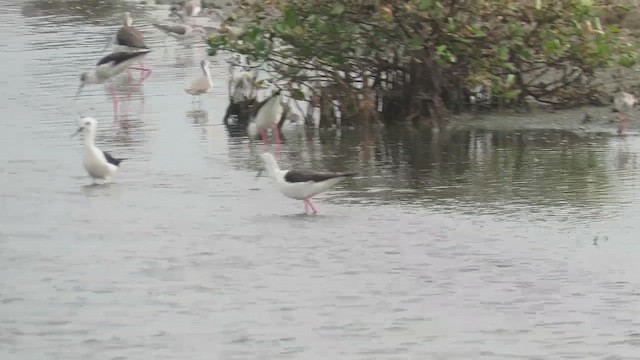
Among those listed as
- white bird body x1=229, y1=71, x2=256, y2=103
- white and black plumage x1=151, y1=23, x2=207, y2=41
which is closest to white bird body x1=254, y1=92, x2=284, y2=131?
white bird body x1=229, y1=71, x2=256, y2=103

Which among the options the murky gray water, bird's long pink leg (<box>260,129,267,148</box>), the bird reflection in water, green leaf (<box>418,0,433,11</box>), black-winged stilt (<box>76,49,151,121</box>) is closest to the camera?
the murky gray water

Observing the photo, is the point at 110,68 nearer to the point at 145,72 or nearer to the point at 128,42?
Answer: the point at 145,72

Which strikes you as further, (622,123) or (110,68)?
(110,68)

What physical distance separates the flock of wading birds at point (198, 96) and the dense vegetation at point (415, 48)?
48 cm

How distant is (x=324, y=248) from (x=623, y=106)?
6.09 m

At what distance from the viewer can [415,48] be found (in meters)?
15.9

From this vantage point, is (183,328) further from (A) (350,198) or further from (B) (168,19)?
(B) (168,19)

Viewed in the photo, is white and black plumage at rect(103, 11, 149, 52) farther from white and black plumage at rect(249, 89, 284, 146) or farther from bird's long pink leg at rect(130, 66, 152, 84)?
white and black plumage at rect(249, 89, 284, 146)

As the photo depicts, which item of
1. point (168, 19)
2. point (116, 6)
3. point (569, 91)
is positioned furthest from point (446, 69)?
point (116, 6)

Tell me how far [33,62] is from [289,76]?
6.95 meters

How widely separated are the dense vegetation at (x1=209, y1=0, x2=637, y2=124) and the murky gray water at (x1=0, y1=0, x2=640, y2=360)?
1.91ft

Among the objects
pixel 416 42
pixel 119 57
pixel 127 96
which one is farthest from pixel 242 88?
pixel 119 57

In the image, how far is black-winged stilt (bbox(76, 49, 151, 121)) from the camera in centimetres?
1964

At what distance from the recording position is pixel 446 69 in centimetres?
1672
